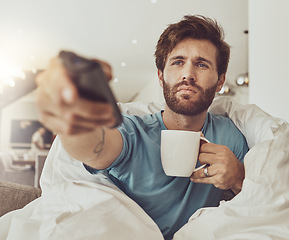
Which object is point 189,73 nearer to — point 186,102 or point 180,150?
point 186,102

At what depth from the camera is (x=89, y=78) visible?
0.91 ft

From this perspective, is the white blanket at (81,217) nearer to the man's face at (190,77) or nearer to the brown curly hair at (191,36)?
the man's face at (190,77)

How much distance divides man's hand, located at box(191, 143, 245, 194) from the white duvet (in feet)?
0.14

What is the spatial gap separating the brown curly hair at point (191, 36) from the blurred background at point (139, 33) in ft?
1.36

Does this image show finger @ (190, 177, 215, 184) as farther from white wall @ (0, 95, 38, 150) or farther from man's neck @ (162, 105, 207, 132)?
white wall @ (0, 95, 38, 150)

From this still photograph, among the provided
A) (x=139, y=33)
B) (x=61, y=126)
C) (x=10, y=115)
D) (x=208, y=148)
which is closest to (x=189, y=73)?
(x=208, y=148)

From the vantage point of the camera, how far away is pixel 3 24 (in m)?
4.55

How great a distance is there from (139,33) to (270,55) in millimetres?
3296

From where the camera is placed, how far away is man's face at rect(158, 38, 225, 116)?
98 cm

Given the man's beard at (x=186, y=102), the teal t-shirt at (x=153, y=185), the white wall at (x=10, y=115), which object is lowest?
the white wall at (x=10, y=115)

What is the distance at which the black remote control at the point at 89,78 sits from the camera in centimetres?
28

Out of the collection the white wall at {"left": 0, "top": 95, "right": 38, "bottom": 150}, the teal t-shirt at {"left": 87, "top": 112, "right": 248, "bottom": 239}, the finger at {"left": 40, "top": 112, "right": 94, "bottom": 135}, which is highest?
the finger at {"left": 40, "top": 112, "right": 94, "bottom": 135}

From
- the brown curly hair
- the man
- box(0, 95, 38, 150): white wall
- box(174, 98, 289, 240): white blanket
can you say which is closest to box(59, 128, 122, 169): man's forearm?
the man

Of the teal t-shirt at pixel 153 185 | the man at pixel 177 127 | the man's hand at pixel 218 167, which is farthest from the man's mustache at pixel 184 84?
the man's hand at pixel 218 167
